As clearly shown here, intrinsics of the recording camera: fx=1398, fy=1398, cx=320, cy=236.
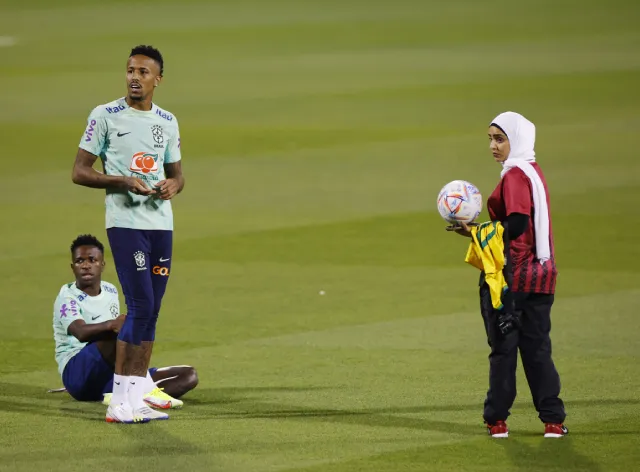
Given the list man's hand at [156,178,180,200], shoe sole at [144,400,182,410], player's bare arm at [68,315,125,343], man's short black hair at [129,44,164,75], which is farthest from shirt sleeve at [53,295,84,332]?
man's short black hair at [129,44,164,75]

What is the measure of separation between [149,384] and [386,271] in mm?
6125

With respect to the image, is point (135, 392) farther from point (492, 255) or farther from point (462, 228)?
point (492, 255)

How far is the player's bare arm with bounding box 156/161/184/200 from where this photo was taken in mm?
8492

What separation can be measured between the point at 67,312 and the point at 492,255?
3100mm

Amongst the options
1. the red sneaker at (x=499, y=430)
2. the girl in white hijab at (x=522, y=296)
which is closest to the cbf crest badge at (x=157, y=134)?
the girl in white hijab at (x=522, y=296)

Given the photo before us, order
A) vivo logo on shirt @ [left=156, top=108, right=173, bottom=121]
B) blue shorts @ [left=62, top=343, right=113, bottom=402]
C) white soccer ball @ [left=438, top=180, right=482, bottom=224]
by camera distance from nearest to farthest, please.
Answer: white soccer ball @ [left=438, top=180, right=482, bottom=224]
vivo logo on shirt @ [left=156, top=108, right=173, bottom=121]
blue shorts @ [left=62, top=343, right=113, bottom=402]

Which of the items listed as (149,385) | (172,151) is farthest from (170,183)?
(149,385)

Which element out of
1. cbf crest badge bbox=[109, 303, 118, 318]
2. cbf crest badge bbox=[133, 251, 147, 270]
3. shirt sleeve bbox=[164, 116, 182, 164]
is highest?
shirt sleeve bbox=[164, 116, 182, 164]

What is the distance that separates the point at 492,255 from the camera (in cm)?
786

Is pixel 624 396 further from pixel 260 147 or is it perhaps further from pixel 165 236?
pixel 260 147

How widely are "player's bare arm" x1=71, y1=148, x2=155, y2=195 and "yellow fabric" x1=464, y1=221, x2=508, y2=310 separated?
2.02 metres

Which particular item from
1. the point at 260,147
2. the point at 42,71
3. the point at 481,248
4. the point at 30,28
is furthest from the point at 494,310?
the point at 30,28

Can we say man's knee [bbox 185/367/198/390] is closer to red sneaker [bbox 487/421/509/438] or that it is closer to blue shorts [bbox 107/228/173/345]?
blue shorts [bbox 107/228/173/345]

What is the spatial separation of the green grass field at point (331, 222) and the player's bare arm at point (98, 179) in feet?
4.75
